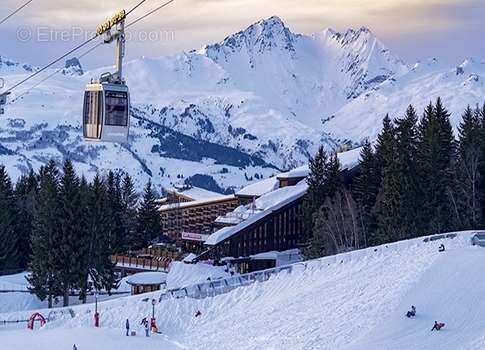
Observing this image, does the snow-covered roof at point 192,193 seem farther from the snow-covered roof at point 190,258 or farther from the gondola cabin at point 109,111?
the gondola cabin at point 109,111

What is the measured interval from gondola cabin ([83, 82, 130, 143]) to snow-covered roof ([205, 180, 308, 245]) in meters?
35.7

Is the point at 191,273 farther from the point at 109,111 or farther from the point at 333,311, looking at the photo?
the point at 109,111

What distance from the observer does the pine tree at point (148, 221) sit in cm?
7703

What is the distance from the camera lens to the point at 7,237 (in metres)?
63.8

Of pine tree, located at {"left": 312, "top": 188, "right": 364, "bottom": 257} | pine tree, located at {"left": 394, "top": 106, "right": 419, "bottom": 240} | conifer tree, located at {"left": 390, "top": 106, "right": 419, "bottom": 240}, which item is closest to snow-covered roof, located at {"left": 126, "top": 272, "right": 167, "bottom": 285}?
pine tree, located at {"left": 312, "top": 188, "right": 364, "bottom": 257}

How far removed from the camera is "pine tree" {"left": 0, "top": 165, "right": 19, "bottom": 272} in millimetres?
62781

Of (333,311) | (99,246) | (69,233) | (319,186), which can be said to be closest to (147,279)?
(69,233)

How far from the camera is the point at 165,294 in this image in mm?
42906

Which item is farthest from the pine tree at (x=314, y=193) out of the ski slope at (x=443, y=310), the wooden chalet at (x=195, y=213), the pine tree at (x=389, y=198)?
the wooden chalet at (x=195, y=213)

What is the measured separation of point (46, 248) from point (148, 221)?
23.6m

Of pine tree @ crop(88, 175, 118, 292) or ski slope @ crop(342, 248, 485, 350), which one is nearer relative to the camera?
ski slope @ crop(342, 248, 485, 350)

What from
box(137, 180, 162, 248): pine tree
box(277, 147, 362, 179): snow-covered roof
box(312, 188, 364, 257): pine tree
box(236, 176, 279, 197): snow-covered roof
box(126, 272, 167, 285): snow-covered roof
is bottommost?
box(126, 272, 167, 285): snow-covered roof

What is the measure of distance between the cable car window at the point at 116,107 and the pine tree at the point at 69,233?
26.0 m

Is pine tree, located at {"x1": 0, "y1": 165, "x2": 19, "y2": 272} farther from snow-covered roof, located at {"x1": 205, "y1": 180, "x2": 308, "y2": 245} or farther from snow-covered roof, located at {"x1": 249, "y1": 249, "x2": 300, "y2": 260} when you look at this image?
snow-covered roof, located at {"x1": 249, "y1": 249, "x2": 300, "y2": 260}
